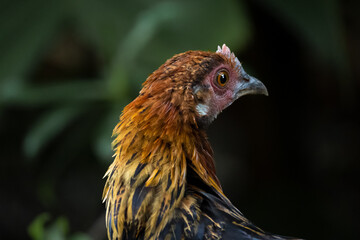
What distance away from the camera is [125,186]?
6.89ft

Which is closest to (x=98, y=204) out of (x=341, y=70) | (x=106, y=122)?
(x=106, y=122)

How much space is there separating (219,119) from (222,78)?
4.49m

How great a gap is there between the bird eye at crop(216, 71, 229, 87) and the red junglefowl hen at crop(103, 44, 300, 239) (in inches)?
2.6

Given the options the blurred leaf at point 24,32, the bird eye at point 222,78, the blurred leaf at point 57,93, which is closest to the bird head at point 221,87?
the bird eye at point 222,78

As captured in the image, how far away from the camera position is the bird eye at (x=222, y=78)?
2395 millimetres

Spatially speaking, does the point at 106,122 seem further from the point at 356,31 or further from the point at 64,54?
the point at 356,31

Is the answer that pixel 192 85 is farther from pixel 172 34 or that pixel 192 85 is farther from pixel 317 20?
pixel 317 20

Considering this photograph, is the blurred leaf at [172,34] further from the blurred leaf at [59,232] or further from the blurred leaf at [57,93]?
the blurred leaf at [59,232]

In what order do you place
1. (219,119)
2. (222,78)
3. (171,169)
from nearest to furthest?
(171,169) → (222,78) → (219,119)

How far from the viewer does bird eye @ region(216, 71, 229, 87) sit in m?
2.39

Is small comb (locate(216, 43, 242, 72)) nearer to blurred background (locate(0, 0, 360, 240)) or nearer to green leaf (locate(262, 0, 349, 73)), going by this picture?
blurred background (locate(0, 0, 360, 240))

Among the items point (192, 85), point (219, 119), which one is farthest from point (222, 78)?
point (219, 119)

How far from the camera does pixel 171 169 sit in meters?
2.10

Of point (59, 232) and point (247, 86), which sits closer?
point (247, 86)
